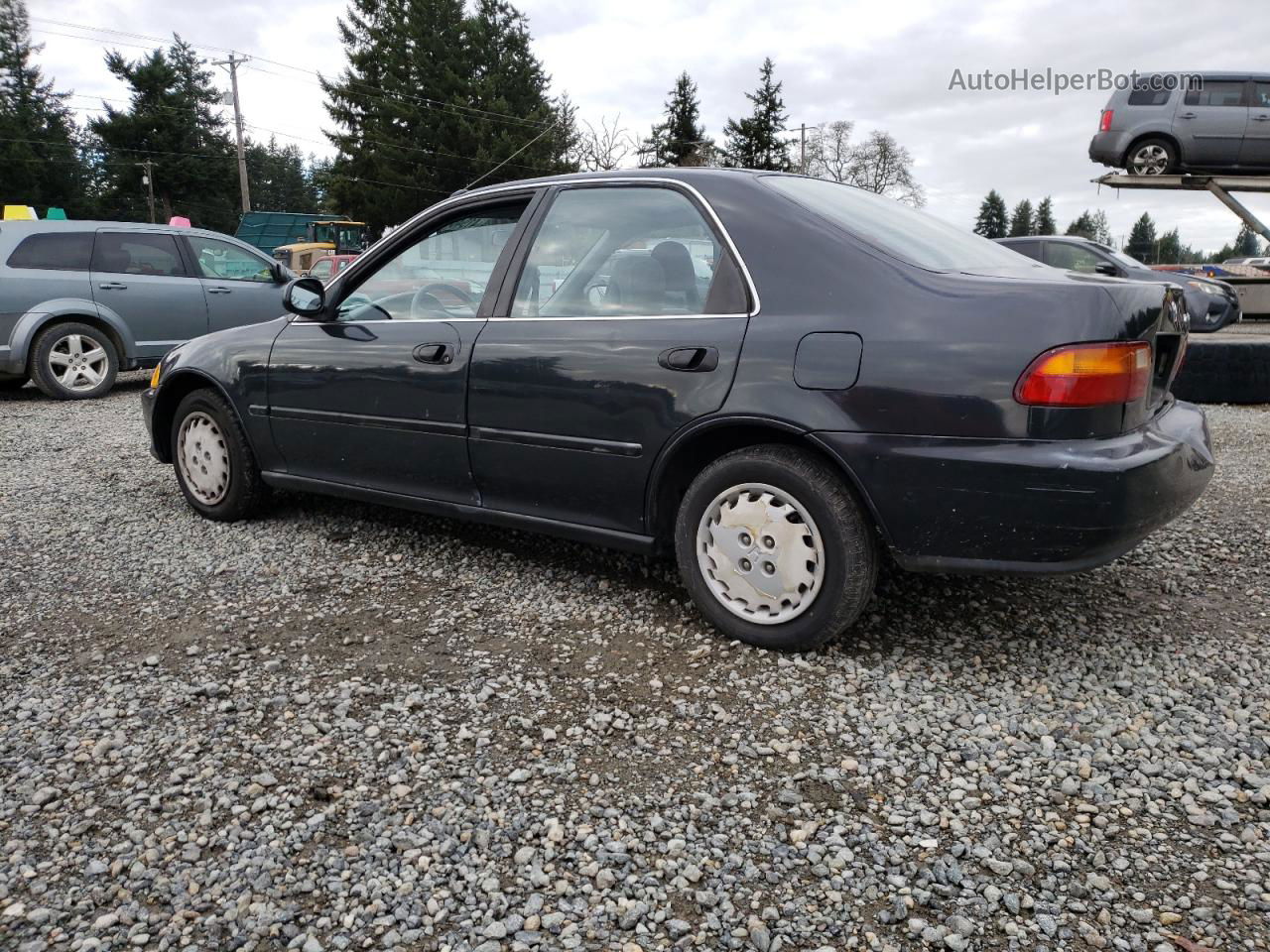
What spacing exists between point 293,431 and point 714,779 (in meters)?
2.74

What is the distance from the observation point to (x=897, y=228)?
3.21 m

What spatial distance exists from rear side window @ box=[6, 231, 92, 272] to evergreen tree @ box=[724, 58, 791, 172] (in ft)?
160

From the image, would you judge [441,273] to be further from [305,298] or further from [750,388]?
[750,388]

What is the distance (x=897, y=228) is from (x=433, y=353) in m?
1.81

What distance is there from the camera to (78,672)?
9.80 ft

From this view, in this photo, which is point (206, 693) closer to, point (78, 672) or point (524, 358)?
point (78, 672)

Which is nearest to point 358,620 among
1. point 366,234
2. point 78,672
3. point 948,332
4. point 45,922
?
point 78,672

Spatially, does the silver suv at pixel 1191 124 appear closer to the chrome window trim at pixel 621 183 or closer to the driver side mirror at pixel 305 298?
the chrome window trim at pixel 621 183

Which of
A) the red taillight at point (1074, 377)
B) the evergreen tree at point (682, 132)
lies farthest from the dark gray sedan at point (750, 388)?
the evergreen tree at point (682, 132)

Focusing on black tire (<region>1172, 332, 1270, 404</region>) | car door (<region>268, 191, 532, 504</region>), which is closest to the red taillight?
car door (<region>268, 191, 532, 504</region>)

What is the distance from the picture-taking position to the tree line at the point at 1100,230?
285 ft

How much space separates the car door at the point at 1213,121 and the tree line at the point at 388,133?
2458cm

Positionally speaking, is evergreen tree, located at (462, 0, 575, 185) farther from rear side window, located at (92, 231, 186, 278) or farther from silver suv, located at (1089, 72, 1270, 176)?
rear side window, located at (92, 231, 186, 278)

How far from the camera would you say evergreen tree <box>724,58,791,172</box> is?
55.4m
